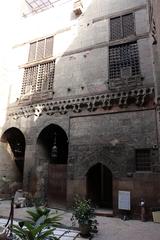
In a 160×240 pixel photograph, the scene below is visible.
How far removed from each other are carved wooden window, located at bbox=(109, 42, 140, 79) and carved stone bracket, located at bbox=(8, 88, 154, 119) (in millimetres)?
1242

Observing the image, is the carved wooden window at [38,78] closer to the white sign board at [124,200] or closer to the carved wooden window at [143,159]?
the carved wooden window at [143,159]

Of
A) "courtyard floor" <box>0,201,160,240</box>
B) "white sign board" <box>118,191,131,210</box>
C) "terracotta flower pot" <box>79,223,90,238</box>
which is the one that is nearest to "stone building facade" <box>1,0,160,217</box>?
"white sign board" <box>118,191,131,210</box>

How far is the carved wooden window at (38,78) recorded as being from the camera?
44.9 ft

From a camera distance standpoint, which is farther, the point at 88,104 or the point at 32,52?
the point at 32,52

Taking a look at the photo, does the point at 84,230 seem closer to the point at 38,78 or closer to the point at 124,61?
the point at 124,61

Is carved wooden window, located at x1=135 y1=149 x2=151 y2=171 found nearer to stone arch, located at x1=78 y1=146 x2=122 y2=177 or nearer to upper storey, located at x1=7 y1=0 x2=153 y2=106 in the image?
stone arch, located at x1=78 y1=146 x2=122 y2=177

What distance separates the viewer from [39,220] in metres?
4.16

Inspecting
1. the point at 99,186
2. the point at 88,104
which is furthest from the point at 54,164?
the point at 88,104

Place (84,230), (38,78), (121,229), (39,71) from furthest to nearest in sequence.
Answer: (39,71) → (38,78) → (121,229) → (84,230)

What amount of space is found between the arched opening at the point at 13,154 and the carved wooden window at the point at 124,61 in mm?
6997

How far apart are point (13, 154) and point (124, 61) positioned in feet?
29.5

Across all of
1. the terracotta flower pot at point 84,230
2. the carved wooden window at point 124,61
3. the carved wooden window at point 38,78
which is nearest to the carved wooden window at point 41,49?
the carved wooden window at point 38,78

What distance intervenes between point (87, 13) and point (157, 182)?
10584mm

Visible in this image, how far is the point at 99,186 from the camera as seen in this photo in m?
12.7
